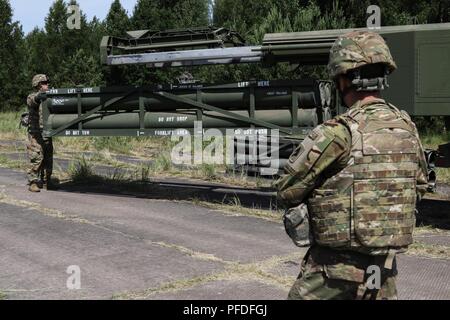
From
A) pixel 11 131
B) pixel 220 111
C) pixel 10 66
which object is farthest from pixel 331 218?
pixel 10 66

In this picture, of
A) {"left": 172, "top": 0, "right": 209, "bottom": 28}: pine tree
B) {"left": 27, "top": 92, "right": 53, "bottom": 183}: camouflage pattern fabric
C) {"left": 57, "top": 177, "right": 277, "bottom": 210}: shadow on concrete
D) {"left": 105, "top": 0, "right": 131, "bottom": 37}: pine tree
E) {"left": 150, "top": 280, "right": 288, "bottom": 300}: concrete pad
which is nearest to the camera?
{"left": 150, "top": 280, "right": 288, "bottom": 300}: concrete pad

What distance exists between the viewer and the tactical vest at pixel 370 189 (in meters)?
2.66

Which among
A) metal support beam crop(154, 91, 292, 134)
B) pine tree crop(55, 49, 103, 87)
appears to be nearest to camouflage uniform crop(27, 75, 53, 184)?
metal support beam crop(154, 91, 292, 134)

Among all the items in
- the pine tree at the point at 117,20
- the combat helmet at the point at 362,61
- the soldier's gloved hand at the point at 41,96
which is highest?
the pine tree at the point at 117,20

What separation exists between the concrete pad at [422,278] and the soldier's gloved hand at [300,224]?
216 centimetres

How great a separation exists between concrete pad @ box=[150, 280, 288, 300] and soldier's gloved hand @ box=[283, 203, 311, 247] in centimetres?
187

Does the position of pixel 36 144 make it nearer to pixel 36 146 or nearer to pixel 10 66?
pixel 36 146

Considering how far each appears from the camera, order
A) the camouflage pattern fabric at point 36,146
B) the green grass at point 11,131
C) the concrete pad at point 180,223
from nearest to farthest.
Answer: the concrete pad at point 180,223, the camouflage pattern fabric at point 36,146, the green grass at point 11,131

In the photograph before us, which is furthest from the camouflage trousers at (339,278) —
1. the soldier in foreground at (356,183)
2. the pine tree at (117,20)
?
the pine tree at (117,20)

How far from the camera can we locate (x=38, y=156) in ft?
31.7

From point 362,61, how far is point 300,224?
0.81 metres

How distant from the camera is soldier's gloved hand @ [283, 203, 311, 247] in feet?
9.14

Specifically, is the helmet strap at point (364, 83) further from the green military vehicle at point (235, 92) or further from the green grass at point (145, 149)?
the green grass at point (145, 149)

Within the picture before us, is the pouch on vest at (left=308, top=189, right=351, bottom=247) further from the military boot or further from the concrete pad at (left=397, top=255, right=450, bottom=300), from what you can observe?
the military boot
